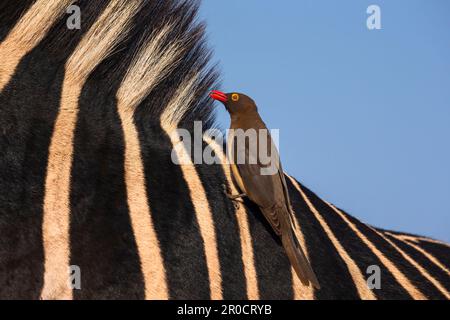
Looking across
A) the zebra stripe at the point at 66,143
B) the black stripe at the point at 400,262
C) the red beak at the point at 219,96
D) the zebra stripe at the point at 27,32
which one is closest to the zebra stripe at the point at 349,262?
the black stripe at the point at 400,262

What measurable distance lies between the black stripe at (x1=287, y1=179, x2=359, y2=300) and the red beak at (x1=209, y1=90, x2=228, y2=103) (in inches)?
33.4

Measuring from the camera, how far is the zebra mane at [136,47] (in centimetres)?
370

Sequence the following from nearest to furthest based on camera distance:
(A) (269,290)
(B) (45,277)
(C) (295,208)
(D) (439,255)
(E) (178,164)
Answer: (B) (45,277) < (A) (269,290) < (E) (178,164) < (C) (295,208) < (D) (439,255)

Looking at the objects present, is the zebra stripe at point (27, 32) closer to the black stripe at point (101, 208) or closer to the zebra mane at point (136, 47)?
the zebra mane at point (136, 47)

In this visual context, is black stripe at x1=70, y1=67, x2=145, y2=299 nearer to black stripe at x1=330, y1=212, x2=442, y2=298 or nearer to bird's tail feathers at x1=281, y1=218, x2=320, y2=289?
bird's tail feathers at x1=281, y1=218, x2=320, y2=289

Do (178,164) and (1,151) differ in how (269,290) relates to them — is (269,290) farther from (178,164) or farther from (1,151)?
(1,151)

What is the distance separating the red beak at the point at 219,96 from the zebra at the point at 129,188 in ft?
0.42

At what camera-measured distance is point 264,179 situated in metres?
4.18

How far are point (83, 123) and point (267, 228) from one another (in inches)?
45.6

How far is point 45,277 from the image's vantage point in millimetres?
3145

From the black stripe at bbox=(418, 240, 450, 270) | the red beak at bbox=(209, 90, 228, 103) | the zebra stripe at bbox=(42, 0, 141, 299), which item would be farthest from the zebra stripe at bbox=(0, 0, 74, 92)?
the black stripe at bbox=(418, 240, 450, 270)

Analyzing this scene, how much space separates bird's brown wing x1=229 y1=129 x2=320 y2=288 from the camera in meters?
3.61

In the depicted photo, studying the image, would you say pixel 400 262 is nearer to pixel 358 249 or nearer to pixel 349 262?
pixel 358 249
